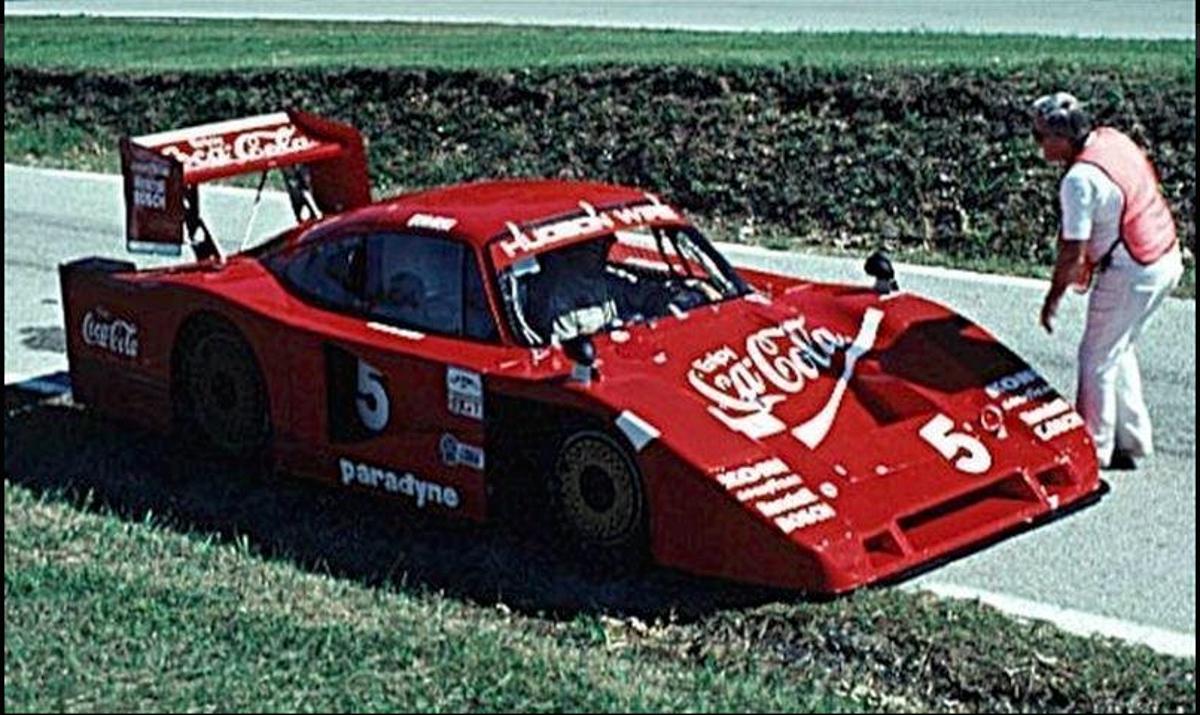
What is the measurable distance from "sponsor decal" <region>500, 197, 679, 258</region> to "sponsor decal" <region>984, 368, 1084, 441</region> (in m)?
1.60

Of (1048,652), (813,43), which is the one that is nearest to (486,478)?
(1048,652)

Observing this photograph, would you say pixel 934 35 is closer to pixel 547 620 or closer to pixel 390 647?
pixel 547 620

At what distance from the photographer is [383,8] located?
97.6 ft

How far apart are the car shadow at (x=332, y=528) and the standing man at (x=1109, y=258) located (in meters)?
2.30

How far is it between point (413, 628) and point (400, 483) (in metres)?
2.12

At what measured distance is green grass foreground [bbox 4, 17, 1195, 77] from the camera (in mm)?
19016

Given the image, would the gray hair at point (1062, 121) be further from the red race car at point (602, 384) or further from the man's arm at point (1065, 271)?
the red race car at point (602, 384)

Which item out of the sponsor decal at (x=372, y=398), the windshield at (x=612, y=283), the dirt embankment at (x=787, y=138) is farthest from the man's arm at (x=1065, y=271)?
the dirt embankment at (x=787, y=138)

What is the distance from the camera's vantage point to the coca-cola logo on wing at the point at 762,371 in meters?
9.31

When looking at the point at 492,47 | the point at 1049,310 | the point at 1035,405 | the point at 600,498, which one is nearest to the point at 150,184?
the point at 600,498

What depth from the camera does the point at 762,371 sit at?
9680 millimetres

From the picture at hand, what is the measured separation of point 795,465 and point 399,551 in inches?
68.8

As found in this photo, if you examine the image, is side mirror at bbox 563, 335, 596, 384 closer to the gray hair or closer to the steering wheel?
the steering wheel

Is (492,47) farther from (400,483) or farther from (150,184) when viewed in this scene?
(400,483)
